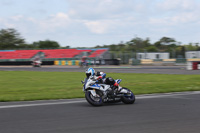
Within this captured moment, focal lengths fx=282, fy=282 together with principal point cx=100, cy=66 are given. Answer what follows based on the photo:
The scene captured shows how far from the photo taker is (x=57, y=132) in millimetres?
5766

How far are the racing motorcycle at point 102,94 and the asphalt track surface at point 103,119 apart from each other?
25cm

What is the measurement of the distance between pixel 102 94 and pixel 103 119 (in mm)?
2091

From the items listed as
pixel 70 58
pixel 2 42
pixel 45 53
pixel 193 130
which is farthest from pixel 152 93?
pixel 2 42

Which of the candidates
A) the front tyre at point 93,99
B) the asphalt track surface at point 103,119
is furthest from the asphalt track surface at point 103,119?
the front tyre at point 93,99

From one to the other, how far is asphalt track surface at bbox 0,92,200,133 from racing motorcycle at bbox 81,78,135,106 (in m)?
0.25

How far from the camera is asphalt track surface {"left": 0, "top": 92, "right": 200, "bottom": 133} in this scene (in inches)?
238

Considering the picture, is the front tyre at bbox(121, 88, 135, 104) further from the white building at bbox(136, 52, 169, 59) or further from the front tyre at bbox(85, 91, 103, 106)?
the white building at bbox(136, 52, 169, 59)

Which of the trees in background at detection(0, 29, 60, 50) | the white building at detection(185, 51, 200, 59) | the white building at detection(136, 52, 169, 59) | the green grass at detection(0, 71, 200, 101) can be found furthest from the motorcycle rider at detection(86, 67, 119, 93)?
the trees in background at detection(0, 29, 60, 50)

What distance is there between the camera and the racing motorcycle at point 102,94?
8883mm

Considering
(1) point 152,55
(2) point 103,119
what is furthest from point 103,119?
(1) point 152,55

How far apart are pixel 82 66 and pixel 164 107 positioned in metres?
35.6

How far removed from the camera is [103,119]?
279 inches

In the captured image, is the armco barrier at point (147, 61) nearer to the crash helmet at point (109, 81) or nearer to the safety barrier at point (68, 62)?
the safety barrier at point (68, 62)

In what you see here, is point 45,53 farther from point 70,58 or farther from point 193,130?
point 193,130
